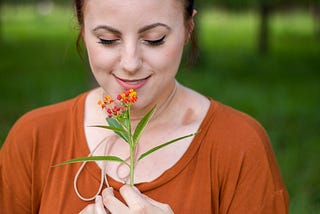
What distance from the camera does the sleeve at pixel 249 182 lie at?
1855mm

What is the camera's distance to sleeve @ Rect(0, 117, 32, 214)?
1.96 meters

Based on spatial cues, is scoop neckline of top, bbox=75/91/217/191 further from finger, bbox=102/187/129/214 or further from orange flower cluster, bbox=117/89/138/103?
→ orange flower cluster, bbox=117/89/138/103

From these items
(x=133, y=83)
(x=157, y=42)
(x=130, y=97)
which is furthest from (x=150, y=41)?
(x=130, y=97)

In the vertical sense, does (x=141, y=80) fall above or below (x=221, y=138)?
above

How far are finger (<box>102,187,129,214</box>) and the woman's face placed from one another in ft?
0.96

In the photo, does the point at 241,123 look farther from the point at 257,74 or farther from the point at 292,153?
the point at 257,74

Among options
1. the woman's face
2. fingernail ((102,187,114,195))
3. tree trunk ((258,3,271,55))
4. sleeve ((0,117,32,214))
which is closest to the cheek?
the woman's face

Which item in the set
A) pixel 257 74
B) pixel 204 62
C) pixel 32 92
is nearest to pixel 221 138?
pixel 32 92

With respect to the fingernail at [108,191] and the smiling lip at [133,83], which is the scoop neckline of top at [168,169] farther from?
the smiling lip at [133,83]

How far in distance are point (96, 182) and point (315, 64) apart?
981 cm

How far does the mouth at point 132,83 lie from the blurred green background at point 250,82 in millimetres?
377

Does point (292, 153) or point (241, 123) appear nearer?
point (241, 123)

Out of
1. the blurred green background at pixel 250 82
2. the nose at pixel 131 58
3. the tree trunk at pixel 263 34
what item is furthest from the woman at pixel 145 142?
the tree trunk at pixel 263 34

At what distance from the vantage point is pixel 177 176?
187 centimetres
